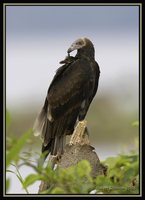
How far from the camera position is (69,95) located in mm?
6598

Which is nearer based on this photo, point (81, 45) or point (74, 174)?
point (74, 174)

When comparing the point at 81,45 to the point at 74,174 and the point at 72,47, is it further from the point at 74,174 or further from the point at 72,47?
the point at 74,174

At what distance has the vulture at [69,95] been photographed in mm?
6379

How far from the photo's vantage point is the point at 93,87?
6621 millimetres

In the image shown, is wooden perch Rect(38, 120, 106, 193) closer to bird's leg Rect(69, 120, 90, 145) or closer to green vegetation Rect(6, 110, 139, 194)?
bird's leg Rect(69, 120, 90, 145)

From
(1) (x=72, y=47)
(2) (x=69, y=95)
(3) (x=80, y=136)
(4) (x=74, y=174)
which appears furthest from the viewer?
(1) (x=72, y=47)

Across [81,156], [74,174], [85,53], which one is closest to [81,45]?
[85,53]

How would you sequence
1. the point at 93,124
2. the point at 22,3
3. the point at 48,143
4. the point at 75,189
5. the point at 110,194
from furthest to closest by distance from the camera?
the point at 93,124 < the point at 48,143 < the point at 22,3 < the point at 110,194 < the point at 75,189

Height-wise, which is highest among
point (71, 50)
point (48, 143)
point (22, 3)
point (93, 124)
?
point (93, 124)

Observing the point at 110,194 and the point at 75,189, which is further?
the point at 110,194

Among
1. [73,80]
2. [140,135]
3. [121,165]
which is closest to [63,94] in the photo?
[73,80]

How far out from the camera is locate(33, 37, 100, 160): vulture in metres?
6.38

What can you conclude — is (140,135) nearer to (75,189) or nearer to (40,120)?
(75,189)

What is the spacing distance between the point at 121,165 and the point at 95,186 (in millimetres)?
138
